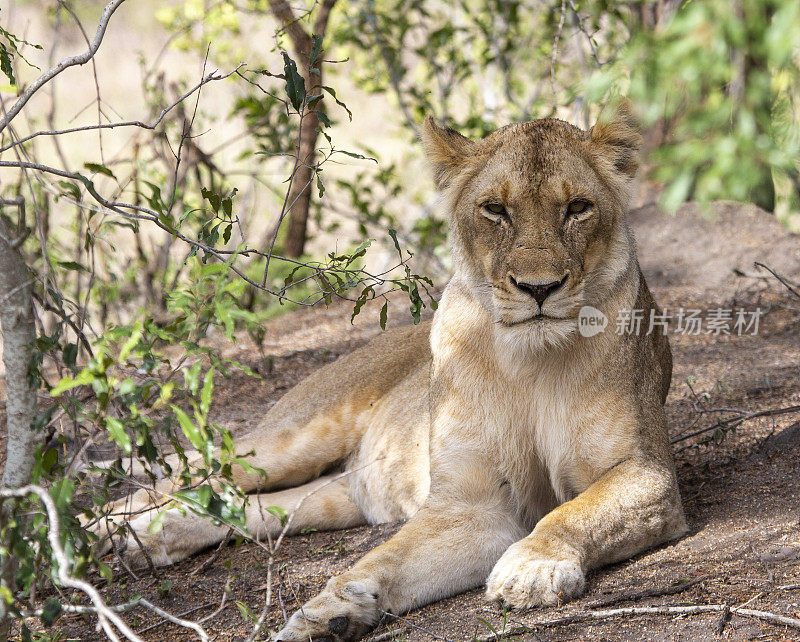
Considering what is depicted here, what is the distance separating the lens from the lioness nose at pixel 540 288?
277 centimetres

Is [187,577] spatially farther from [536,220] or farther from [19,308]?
[536,220]

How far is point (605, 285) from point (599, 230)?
178 millimetres

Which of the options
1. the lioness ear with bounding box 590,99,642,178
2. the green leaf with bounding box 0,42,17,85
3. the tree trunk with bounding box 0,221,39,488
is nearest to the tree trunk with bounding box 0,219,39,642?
the tree trunk with bounding box 0,221,39,488

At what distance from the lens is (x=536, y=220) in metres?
2.96

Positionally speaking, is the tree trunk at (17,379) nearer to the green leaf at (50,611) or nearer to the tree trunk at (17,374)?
the tree trunk at (17,374)

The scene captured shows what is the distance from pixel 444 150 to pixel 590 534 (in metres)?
1.42

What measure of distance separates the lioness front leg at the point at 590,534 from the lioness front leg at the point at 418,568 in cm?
30

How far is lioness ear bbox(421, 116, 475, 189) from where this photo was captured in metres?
3.38

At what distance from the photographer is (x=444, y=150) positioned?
3383 millimetres

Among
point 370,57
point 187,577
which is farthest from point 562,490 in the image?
point 370,57

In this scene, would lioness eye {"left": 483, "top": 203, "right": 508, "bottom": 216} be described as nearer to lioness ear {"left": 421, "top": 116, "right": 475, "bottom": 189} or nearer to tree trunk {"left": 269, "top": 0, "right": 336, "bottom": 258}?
lioness ear {"left": 421, "top": 116, "right": 475, "bottom": 189}

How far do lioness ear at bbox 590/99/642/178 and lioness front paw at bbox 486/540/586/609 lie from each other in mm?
1392

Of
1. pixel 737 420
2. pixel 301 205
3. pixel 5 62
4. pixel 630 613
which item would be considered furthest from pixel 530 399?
pixel 301 205

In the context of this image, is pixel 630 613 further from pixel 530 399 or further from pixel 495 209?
pixel 495 209
